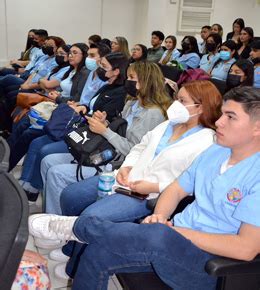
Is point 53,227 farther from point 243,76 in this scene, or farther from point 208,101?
point 243,76

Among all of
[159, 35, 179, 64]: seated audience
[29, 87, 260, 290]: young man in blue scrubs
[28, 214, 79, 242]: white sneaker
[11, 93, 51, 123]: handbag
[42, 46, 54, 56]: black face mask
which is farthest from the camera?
[159, 35, 179, 64]: seated audience

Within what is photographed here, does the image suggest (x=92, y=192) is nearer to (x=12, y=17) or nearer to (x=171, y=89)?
(x=171, y=89)

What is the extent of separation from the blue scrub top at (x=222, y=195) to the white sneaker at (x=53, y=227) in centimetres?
48

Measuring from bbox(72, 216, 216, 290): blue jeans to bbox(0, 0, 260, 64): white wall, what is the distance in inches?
255

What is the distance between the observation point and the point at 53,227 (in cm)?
155

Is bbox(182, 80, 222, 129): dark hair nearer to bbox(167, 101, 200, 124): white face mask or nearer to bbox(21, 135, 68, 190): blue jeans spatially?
bbox(167, 101, 200, 124): white face mask

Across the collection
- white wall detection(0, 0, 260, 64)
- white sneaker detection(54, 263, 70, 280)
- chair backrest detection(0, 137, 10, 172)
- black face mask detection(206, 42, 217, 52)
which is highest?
white wall detection(0, 0, 260, 64)

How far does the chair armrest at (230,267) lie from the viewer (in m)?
1.11

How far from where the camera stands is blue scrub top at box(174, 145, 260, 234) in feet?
3.93

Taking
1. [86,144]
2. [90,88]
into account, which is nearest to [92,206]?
[86,144]

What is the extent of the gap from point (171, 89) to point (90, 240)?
1.67 m

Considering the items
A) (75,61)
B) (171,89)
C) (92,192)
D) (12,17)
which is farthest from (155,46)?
(92,192)

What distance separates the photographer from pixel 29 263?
3.84 ft

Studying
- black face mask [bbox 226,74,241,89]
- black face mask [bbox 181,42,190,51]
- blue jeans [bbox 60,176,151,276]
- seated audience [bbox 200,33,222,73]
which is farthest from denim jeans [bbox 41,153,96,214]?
black face mask [bbox 181,42,190,51]
